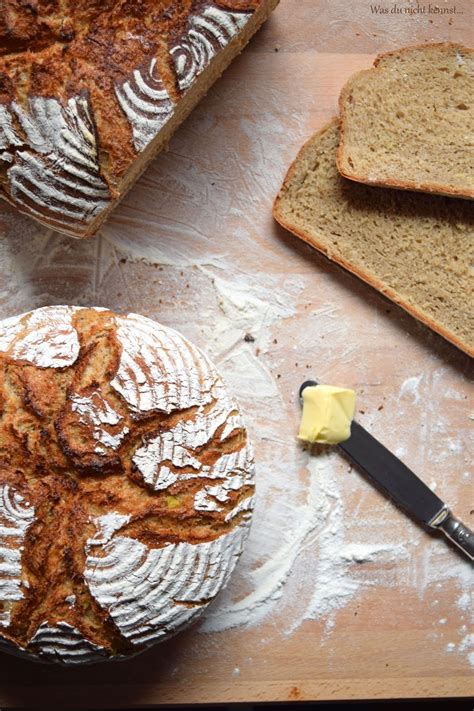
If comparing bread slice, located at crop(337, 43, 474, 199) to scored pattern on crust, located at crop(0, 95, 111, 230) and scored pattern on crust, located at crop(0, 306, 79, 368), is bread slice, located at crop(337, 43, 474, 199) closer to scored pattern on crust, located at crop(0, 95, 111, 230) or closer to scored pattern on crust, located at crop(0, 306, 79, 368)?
scored pattern on crust, located at crop(0, 95, 111, 230)

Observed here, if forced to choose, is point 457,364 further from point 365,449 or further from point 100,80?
point 100,80

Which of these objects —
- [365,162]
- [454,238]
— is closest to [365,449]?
[454,238]

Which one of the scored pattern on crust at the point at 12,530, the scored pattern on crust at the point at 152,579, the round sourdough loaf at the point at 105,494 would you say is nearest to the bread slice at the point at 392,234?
the round sourdough loaf at the point at 105,494

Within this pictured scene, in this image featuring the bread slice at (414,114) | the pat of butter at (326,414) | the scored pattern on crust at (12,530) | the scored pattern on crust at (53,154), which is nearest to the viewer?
the scored pattern on crust at (12,530)

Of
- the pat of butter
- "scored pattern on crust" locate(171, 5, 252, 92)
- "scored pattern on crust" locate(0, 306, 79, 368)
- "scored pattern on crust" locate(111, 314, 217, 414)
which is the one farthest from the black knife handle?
"scored pattern on crust" locate(171, 5, 252, 92)

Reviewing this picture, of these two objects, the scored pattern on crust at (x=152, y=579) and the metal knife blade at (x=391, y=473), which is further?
the metal knife blade at (x=391, y=473)

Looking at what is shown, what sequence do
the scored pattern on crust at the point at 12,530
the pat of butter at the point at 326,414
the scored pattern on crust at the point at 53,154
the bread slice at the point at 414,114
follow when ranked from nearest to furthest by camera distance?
the scored pattern on crust at the point at 12,530, the scored pattern on crust at the point at 53,154, the pat of butter at the point at 326,414, the bread slice at the point at 414,114

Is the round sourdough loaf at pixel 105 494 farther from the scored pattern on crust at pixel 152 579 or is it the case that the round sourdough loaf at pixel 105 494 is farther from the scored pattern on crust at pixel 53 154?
the scored pattern on crust at pixel 53 154
